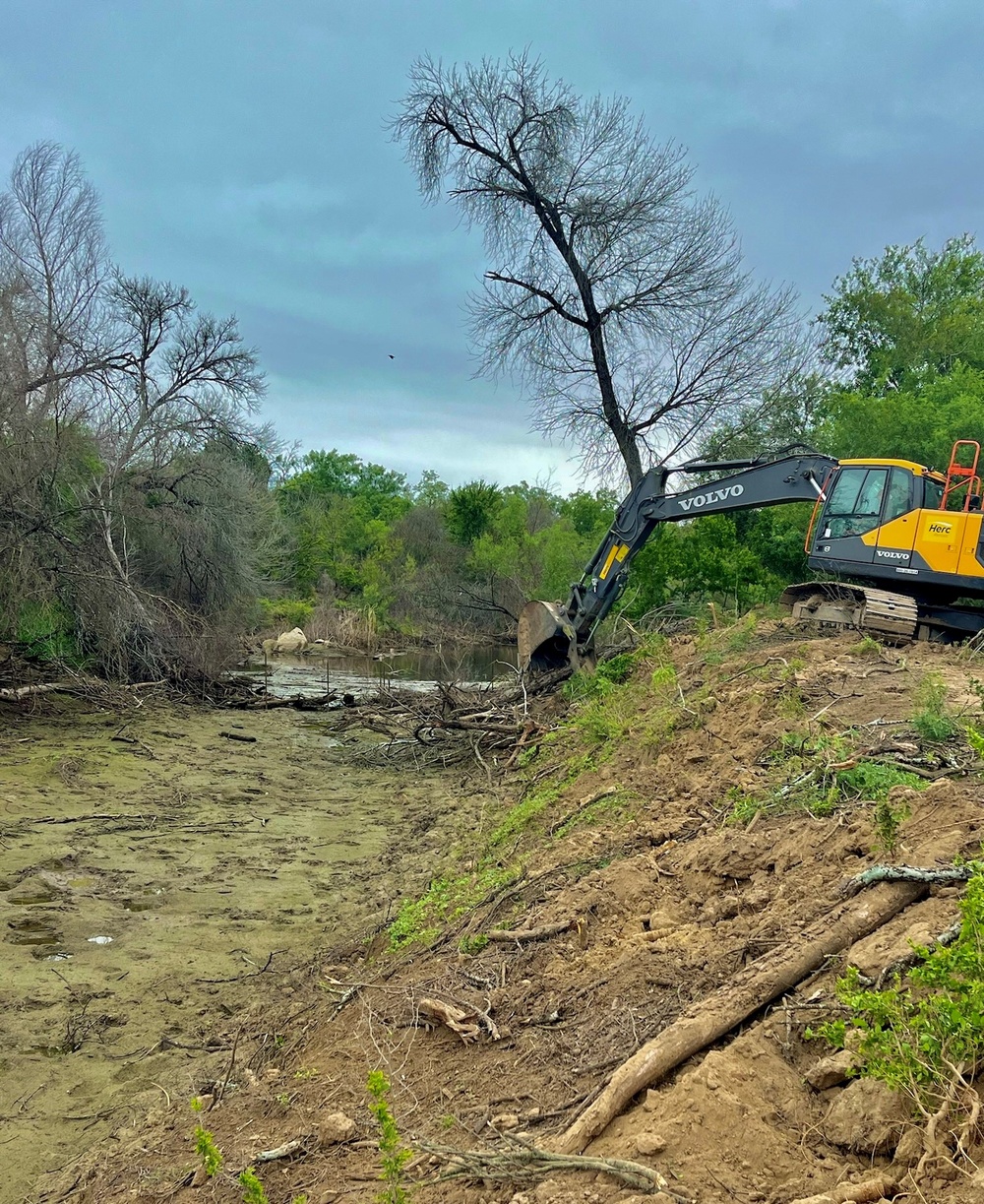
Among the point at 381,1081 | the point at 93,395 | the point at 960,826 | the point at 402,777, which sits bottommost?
the point at 402,777

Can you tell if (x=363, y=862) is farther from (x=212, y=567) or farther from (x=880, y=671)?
(x=212, y=567)

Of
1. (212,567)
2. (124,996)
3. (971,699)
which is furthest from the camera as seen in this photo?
(212,567)

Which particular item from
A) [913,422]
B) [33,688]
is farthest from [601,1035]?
[913,422]

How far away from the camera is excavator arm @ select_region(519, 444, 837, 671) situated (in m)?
12.6

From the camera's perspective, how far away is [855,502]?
12.2 meters

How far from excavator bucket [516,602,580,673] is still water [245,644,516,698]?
2.68 meters

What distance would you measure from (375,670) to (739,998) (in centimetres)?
2496

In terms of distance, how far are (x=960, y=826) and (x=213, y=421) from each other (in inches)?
925

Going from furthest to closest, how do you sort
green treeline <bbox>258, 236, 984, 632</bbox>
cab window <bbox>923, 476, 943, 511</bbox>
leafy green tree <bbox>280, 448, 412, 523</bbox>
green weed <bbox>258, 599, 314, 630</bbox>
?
1. leafy green tree <bbox>280, 448, 412, 523</bbox>
2. green weed <bbox>258, 599, 314, 630</bbox>
3. green treeline <bbox>258, 236, 984, 632</bbox>
4. cab window <bbox>923, 476, 943, 511</bbox>

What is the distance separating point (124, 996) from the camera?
237 inches

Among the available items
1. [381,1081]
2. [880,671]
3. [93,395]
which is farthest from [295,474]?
[381,1081]

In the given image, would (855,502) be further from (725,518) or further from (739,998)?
(739,998)

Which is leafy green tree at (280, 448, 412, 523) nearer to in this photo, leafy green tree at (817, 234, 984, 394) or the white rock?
leafy green tree at (817, 234, 984, 394)

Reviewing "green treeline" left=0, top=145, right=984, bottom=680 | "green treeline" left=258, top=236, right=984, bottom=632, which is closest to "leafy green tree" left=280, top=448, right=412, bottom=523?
"green treeline" left=258, top=236, right=984, bottom=632
